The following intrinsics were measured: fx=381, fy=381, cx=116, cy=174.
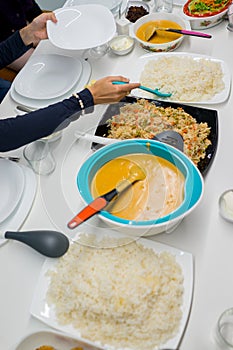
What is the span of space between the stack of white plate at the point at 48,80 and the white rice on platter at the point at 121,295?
72cm

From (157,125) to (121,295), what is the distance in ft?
1.96

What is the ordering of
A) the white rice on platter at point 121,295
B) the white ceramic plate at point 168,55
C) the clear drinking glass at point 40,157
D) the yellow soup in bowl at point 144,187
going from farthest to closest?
the white ceramic plate at point 168,55
the clear drinking glass at point 40,157
the yellow soup in bowl at point 144,187
the white rice on platter at point 121,295

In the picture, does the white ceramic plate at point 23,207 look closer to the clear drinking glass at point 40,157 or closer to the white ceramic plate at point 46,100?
the clear drinking glass at point 40,157

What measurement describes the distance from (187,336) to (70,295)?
1.01ft

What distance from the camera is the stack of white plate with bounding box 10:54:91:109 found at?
1.52m

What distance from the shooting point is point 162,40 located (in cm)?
162

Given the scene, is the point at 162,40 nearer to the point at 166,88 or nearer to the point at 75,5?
the point at 166,88

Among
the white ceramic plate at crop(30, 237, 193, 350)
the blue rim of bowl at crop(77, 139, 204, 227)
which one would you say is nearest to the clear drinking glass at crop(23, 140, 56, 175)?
the blue rim of bowl at crop(77, 139, 204, 227)

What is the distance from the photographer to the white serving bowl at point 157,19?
1.57 metres

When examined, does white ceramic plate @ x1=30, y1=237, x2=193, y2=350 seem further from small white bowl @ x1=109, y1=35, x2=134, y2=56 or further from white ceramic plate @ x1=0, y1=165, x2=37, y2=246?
small white bowl @ x1=109, y1=35, x2=134, y2=56


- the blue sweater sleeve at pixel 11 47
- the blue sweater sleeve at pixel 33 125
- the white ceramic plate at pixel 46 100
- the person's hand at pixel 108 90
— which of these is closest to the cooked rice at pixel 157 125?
the person's hand at pixel 108 90

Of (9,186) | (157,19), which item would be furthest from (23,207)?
(157,19)

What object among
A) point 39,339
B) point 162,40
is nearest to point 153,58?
point 162,40

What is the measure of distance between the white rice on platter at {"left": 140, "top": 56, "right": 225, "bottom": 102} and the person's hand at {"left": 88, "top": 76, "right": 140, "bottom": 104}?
0.49 feet
